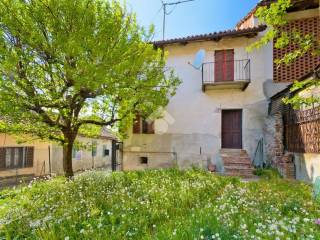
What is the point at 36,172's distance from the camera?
1680cm

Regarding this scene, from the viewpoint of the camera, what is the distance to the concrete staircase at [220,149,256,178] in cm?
1097

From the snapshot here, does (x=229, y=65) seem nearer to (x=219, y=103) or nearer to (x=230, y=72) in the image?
(x=230, y=72)

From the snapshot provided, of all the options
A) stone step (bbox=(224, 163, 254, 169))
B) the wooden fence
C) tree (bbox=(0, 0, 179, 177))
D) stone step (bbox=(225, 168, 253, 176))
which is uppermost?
tree (bbox=(0, 0, 179, 177))

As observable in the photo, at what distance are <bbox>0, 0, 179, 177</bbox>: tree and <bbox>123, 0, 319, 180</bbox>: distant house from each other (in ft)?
16.2

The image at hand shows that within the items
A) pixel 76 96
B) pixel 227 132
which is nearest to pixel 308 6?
pixel 227 132

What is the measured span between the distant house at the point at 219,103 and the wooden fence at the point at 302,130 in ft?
5.02

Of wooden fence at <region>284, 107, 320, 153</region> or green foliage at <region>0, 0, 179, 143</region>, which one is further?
wooden fence at <region>284, 107, 320, 153</region>

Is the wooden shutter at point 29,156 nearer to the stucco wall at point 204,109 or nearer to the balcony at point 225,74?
the stucco wall at point 204,109

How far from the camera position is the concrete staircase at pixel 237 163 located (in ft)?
36.0

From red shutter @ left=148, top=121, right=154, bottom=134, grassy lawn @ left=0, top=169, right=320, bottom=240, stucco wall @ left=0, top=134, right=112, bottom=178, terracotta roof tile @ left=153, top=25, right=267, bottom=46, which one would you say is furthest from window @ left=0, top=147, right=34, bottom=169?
terracotta roof tile @ left=153, top=25, right=267, bottom=46

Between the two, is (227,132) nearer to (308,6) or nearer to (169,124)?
(169,124)

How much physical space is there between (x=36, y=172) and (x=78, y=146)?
8.63 m

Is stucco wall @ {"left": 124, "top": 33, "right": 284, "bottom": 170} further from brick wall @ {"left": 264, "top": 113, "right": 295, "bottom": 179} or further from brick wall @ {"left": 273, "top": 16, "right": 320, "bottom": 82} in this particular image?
brick wall @ {"left": 264, "top": 113, "right": 295, "bottom": 179}

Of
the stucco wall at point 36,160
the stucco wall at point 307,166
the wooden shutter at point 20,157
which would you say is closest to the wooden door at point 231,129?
the stucco wall at point 307,166
